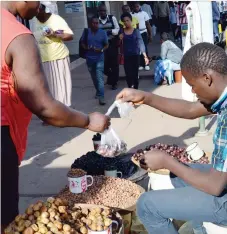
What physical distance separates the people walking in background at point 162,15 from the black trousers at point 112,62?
7.85 m

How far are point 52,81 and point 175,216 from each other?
15.3 ft

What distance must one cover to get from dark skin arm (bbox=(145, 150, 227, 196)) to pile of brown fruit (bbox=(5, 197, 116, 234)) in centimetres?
52

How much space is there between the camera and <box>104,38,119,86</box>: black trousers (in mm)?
9844

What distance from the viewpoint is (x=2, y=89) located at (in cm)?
277

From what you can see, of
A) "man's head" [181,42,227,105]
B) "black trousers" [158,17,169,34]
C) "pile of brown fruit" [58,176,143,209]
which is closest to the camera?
"man's head" [181,42,227,105]

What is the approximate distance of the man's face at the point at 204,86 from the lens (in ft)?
9.07

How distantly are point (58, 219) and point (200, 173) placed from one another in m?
0.97

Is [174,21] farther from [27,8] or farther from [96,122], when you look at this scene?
[27,8]

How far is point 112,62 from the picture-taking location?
10.0 metres

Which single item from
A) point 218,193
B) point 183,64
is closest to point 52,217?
point 218,193

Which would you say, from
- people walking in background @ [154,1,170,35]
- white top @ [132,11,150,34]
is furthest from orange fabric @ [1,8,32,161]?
people walking in background @ [154,1,170,35]

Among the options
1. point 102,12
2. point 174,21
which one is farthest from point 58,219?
point 174,21

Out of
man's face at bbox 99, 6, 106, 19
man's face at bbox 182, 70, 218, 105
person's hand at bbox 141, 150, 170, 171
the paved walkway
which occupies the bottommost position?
the paved walkway

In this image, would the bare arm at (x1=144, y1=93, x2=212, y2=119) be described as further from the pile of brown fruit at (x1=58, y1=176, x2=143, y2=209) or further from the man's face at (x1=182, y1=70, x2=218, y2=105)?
the pile of brown fruit at (x1=58, y1=176, x2=143, y2=209)
